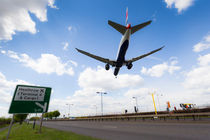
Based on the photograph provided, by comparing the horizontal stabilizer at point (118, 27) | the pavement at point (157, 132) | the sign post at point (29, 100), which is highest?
the horizontal stabilizer at point (118, 27)

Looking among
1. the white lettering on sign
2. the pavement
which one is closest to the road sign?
the white lettering on sign

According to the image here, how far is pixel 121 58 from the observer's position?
67.2 feet

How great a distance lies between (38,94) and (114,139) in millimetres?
6827

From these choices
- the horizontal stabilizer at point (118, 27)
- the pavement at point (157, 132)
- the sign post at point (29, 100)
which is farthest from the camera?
the horizontal stabilizer at point (118, 27)

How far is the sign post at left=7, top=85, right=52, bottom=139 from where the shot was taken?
7.32 m

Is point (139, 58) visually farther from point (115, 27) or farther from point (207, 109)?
point (207, 109)

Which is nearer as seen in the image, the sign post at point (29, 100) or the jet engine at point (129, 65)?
the sign post at point (29, 100)

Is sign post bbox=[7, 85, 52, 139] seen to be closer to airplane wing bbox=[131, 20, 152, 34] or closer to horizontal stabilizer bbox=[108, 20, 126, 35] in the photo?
horizontal stabilizer bbox=[108, 20, 126, 35]

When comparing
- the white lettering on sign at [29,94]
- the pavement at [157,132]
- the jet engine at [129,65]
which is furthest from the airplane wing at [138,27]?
the white lettering on sign at [29,94]

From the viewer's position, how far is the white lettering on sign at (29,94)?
7.64m

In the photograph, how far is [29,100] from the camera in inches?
315

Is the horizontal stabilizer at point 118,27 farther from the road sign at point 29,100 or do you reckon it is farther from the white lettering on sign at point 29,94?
the white lettering on sign at point 29,94

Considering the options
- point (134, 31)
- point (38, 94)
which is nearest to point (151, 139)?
point (38, 94)

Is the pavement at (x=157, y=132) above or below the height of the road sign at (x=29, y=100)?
Answer: below
